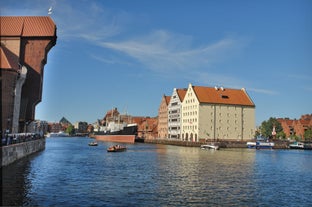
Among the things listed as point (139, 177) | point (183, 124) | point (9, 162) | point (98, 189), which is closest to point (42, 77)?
point (9, 162)

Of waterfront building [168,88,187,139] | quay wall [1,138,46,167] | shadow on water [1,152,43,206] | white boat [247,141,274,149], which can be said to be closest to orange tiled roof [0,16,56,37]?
quay wall [1,138,46,167]

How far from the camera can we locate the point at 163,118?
178 m

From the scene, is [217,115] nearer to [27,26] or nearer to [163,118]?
[163,118]

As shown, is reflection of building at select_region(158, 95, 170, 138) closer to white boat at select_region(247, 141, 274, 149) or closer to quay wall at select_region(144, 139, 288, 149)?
quay wall at select_region(144, 139, 288, 149)

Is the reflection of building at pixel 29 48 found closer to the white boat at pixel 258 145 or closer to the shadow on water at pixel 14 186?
the shadow on water at pixel 14 186

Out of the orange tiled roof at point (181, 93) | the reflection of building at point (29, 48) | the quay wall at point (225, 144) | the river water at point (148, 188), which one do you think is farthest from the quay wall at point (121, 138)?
the river water at point (148, 188)

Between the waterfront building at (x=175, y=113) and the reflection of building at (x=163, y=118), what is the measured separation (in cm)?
490

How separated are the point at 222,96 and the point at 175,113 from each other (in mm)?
25820

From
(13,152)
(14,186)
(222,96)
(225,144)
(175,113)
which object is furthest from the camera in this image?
(175,113)

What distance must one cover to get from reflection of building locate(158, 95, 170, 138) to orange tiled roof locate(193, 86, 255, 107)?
106 feet

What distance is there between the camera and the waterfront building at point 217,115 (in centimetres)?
13725

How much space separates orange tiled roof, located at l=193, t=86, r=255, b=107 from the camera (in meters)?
141

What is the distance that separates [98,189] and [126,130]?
136m

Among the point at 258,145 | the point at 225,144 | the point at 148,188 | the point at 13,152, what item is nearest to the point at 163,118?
the point at 225,144
